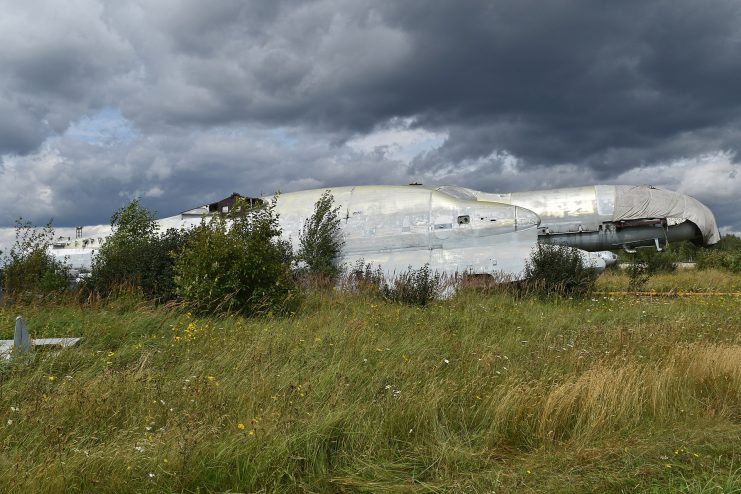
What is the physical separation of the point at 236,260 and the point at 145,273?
3390 mm

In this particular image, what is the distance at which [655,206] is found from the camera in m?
17.2

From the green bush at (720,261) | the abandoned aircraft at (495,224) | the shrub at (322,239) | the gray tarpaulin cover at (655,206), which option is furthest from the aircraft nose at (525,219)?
the green bush at (720,261)

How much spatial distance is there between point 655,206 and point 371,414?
51.1 feet

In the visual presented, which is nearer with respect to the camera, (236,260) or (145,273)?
(236,260)

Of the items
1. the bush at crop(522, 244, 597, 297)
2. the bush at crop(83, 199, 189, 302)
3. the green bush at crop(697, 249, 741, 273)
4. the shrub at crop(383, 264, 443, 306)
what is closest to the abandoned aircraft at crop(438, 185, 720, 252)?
the bush at crop(522, 244, 597, 297)

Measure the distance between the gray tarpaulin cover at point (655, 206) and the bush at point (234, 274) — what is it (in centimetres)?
1084

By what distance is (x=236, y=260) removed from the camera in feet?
37.4

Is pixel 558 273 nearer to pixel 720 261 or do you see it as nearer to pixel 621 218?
pixel 621 218

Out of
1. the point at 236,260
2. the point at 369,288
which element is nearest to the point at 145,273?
the point at 236,260

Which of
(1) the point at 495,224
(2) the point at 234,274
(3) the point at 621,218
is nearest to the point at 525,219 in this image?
Result: (1) the point at 495,224

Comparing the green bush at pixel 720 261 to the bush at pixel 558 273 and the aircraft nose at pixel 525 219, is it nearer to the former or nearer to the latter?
the bush at pixel 558 273

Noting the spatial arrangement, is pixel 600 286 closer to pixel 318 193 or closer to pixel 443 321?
pixel 318 193

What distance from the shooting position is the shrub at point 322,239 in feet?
55.8

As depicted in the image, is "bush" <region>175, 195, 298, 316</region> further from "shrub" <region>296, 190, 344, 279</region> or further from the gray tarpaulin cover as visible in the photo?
the gray tarpaulin cover
